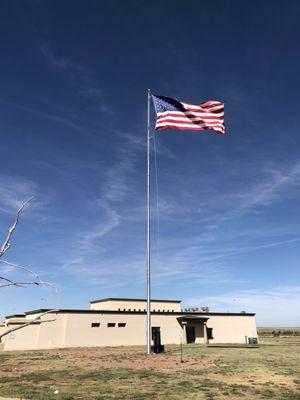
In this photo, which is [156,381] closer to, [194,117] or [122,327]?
[194,117]

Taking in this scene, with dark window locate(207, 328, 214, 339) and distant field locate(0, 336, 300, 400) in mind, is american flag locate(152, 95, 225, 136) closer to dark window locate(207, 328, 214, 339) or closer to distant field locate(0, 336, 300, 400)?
distant field locate(0, 336, 300, 400)

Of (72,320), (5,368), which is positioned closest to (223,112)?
(5,368)

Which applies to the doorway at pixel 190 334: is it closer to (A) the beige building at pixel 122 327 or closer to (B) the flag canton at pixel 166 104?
(A) the beige building at pixel 122 327

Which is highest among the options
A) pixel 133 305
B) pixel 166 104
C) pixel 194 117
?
pixel 166 104

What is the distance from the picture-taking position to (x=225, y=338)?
5953cm

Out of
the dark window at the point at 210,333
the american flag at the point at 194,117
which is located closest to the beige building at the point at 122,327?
the dark window at the point at 210,333

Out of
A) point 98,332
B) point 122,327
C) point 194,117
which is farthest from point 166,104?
point 122,327

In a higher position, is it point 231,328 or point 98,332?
point 231,328

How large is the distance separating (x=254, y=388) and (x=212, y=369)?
602cm

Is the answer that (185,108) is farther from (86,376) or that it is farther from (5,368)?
(5,368)

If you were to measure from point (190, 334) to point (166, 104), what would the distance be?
39.1 m

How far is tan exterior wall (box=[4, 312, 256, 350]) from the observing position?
45688mm

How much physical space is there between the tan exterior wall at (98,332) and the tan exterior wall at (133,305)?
6407 millimetres

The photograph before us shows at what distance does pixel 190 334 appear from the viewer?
5666 centimetres
